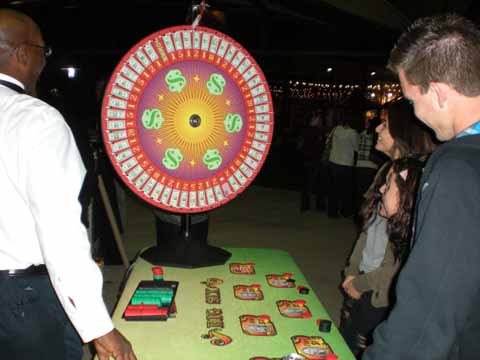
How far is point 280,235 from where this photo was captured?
461cm

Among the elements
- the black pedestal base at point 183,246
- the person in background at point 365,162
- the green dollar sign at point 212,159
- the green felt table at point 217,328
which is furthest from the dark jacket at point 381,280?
the person in background at point 365,162

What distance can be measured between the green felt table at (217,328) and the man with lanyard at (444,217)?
266 millimetres

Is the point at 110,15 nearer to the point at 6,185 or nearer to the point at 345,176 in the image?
the point at 345,176

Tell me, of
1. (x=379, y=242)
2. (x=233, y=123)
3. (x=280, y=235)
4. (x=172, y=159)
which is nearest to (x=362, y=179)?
(x=280, y=235)

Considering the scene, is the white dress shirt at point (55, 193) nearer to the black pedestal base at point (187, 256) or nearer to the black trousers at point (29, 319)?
the black trousers at point (29, 319)

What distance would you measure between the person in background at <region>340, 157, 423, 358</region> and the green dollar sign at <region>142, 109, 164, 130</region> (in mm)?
779

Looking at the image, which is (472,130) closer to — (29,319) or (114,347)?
(114,347)

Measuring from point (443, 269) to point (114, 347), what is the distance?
2.19 ft

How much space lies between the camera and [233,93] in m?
1.40

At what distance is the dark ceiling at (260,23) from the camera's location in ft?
13.5

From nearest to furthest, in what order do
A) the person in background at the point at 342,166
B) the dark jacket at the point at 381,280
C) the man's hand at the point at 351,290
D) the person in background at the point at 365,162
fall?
the dark jacket at the point at 381,280 < the man's hand at the point at 351,290 < the person in background at the point at 365,162 < the person in background at the point at 342,166

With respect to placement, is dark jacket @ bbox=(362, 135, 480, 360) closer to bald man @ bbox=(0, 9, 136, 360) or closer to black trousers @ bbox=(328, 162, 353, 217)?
bald man @ bbox=(0, 9, 136, 360)

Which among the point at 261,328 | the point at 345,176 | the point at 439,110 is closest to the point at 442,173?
the point at 439,110

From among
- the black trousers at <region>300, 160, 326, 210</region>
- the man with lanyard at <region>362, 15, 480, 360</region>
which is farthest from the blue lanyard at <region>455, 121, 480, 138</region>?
the black trousers at <region>300, 160, 326, 210</region>
